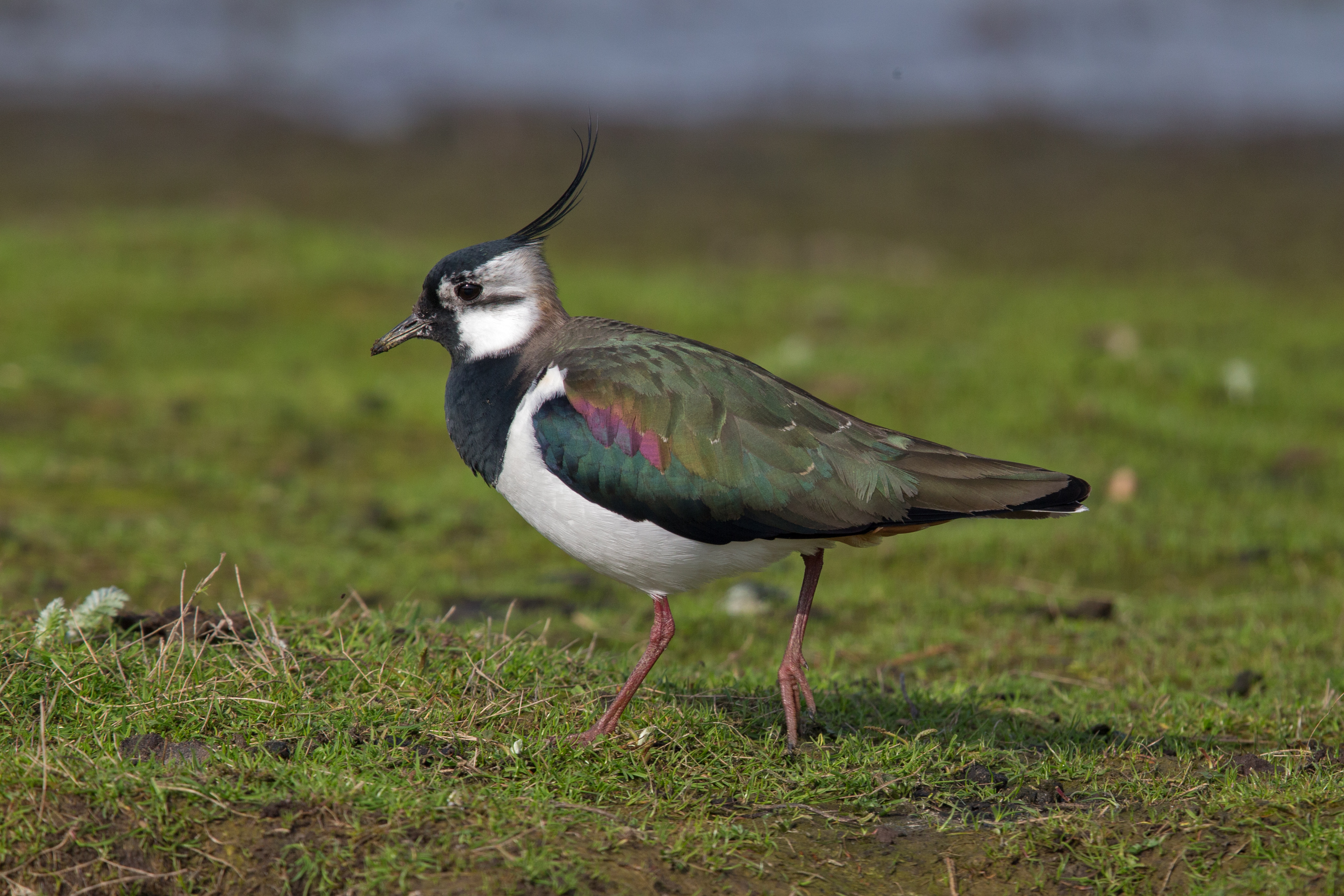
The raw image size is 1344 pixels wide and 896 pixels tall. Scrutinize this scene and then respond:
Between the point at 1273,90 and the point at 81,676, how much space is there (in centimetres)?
1802

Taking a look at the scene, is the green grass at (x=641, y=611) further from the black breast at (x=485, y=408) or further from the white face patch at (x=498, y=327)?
the white face patch at (x=498, y=327)

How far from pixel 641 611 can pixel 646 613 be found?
0.19ft

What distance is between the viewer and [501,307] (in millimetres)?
4891

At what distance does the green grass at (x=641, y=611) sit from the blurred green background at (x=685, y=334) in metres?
0.04

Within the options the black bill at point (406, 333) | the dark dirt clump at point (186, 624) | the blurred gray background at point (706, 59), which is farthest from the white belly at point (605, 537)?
the blurred gray background at point (706, 59)

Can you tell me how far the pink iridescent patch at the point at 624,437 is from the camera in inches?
168

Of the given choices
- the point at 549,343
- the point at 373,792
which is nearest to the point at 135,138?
the point at 549,343

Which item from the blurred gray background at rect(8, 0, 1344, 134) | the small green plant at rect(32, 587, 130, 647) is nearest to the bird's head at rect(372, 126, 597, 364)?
the small green plant at rect(32, 587, 130, 647)

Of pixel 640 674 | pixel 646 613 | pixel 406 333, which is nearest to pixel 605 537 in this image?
pixel 640 674

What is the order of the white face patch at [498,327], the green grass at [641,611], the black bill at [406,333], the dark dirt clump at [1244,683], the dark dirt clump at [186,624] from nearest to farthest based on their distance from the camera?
the green grass at [641,611] → the dark dirt clump at [186,624] → the white face patch at [498,327] → the black bill at [406,333] → the dark dirt clump at [1244,683]

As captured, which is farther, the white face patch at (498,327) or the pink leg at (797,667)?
the white face patch at (498,327)

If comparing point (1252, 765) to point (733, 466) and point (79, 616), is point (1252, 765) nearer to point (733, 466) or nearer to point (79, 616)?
Result: point (733, 466)

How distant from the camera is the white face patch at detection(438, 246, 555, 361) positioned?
4863mm

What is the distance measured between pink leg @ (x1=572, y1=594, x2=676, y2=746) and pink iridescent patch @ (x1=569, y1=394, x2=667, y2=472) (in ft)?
1.65
